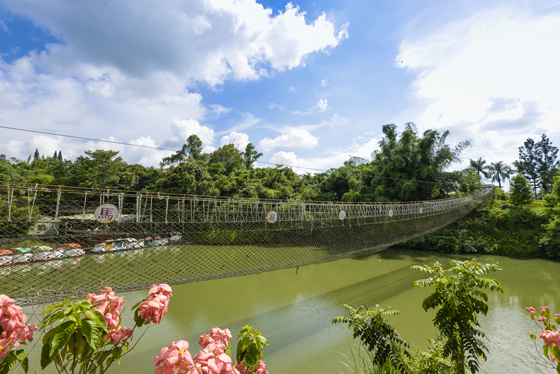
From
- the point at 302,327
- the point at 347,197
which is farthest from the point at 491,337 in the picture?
the point at 347,197

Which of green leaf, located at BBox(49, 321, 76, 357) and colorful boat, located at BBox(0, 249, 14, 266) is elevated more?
green leaf, located at BBox(49, 321, 76, 357)

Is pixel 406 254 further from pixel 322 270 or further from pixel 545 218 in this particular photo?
pixel 545 218

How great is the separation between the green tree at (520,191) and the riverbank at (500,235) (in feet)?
1.69

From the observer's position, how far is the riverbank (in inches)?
318

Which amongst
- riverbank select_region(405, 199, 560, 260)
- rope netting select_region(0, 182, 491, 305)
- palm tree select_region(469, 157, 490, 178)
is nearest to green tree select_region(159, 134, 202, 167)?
rope netting select_region(0, 182, 491, 305)

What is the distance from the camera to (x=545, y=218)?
8867 mm

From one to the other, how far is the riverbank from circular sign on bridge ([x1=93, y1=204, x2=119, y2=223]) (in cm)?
963

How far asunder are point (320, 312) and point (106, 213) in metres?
3.39

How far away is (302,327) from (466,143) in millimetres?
11114

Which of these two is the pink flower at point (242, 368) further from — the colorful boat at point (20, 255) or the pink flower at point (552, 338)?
the colorful boat at point (20, 255)

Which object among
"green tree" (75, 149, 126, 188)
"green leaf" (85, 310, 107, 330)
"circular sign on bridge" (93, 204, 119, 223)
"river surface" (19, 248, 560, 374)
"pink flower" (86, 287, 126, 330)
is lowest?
"river surface" (19, 248, 560, 374)

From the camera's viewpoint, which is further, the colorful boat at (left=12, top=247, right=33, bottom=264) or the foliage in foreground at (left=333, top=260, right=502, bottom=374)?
the colorful boat at (left=12, top=247, right=33, bottom=264)

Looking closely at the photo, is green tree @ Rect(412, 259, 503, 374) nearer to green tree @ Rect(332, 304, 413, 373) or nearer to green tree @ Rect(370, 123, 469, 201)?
green tree @ Rect(332, 304, 413, 373)

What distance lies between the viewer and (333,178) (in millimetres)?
12414
